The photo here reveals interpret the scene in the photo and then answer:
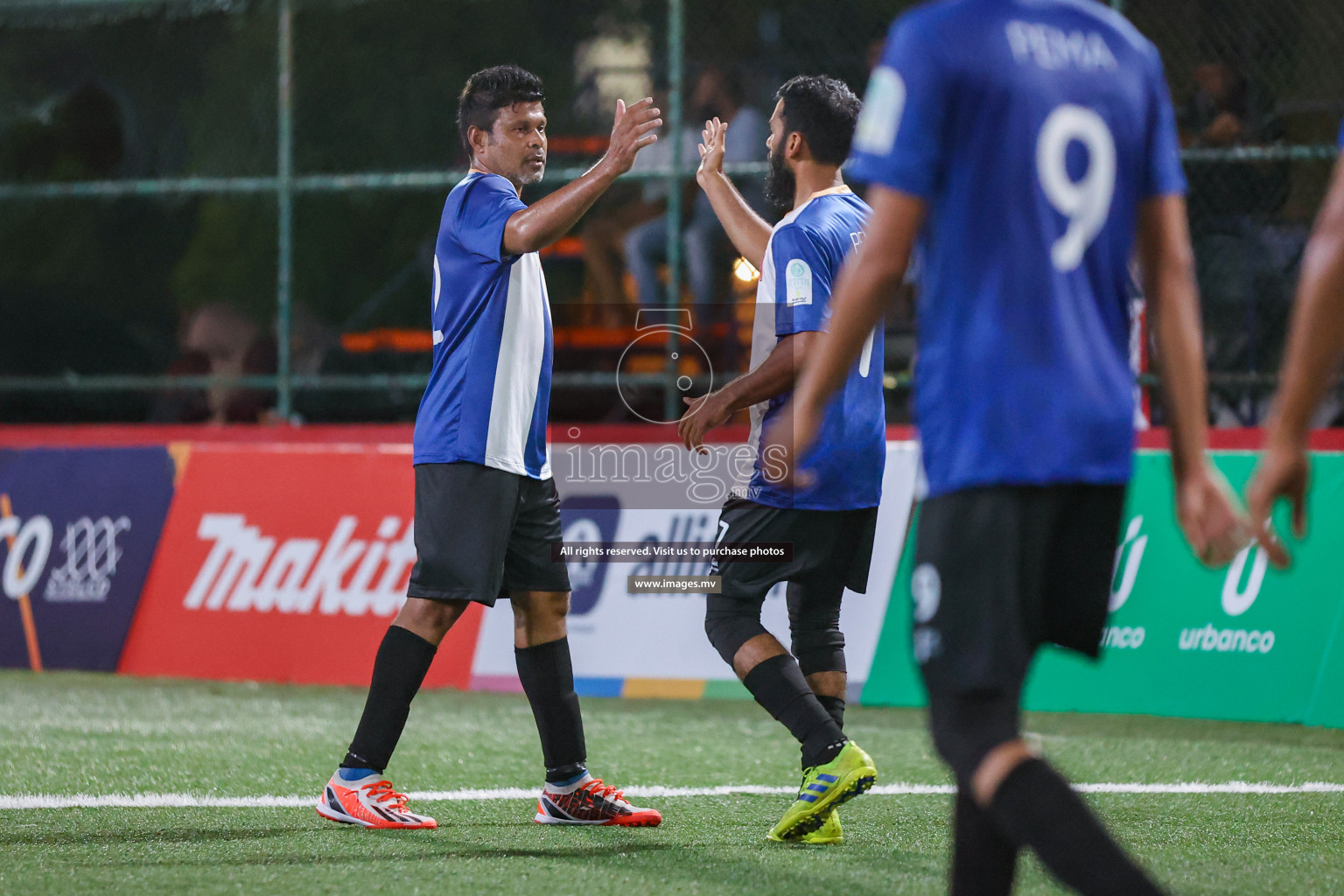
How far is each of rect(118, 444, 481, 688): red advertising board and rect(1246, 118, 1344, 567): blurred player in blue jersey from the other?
6.00 m

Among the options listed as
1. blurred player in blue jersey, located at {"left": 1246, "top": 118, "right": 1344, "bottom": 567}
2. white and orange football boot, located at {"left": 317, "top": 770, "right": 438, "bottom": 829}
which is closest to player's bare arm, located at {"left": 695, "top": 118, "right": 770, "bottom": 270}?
white and orange football boot, located at {"left": 317, "top": 770, "right": 438, "bottom": 829}

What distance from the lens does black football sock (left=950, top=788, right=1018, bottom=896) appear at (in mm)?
2725

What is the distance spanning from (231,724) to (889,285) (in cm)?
504

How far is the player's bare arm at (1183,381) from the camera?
8.19 ft

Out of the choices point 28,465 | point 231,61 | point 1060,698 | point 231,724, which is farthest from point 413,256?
point 1060,698

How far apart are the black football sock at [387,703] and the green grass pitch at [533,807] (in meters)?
0.22

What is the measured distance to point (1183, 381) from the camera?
8.70 feet

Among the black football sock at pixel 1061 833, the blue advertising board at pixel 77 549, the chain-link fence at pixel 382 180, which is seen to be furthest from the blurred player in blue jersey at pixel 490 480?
the chain-link fence at pixel 382 180

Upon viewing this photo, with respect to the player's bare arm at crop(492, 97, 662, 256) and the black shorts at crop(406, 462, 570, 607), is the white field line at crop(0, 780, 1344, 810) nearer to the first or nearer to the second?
the black shorts at crop(406, 462, 570, 607)

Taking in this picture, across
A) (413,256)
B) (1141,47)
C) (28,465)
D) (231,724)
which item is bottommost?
(231,724)

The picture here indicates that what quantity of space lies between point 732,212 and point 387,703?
1.78 metres

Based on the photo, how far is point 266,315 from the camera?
1183 cm

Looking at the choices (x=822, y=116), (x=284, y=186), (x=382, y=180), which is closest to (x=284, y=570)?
(x=382, y=180)

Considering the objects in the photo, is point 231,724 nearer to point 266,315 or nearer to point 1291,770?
point 1291,770
